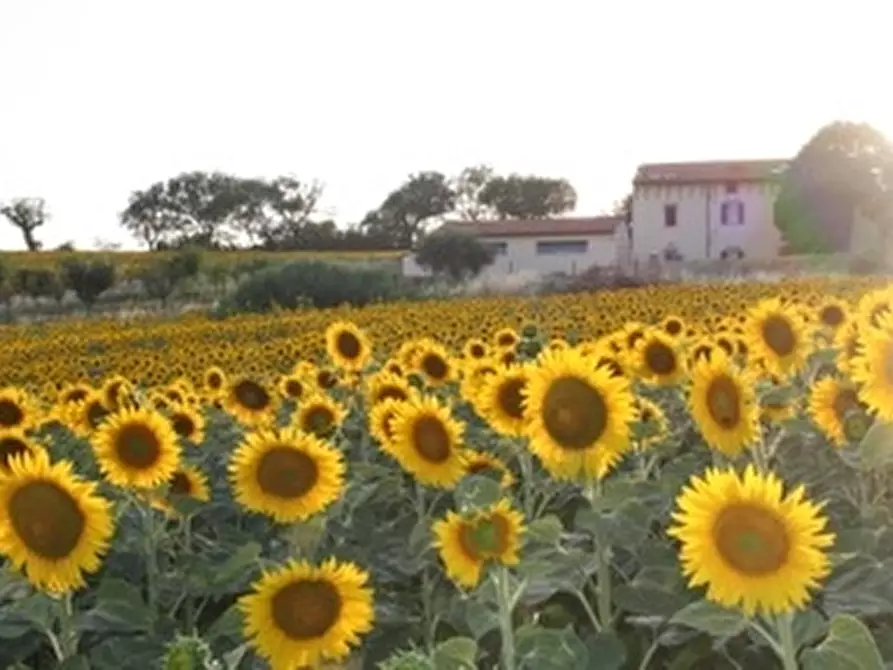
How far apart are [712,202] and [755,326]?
46.7 meters

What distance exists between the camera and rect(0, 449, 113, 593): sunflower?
261 cm

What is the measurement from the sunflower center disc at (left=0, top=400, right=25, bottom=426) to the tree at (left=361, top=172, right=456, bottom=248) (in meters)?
65.1

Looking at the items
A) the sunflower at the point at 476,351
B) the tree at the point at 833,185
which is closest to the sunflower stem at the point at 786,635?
the sunflower at the point at 476,351

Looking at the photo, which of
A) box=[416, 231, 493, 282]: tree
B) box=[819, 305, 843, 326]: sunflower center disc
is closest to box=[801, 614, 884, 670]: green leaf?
box=[819, 305, 843, 326]: sunflower center disc

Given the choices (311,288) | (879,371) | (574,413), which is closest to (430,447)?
(574,413)

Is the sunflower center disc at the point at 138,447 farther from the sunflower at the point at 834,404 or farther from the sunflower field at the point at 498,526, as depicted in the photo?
the sunflower at the point at 834,404

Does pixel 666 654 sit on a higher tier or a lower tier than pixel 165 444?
lower

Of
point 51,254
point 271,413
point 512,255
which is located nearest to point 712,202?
point 512,255

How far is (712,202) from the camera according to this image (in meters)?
49.9

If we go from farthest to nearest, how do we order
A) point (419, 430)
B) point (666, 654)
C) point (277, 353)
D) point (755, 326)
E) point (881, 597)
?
point (277, 353) → point (755, 326) → point (419, 430) → point (666, 654) → point (881, 597)

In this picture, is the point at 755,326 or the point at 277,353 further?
the point at 277,353

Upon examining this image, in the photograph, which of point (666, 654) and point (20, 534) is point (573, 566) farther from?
point (20, 534)

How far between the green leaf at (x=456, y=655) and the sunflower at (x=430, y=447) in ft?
4.40

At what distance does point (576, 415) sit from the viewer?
2.62 m
